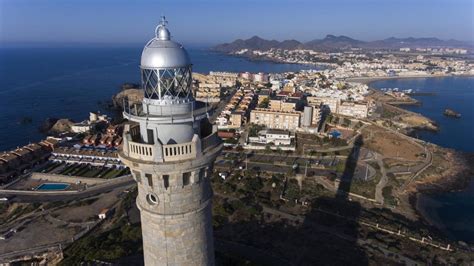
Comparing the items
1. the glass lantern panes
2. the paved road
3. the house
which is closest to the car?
the paved road

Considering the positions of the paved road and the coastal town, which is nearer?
the coastal town

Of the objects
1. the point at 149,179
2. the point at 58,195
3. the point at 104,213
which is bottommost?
the point at 58,195

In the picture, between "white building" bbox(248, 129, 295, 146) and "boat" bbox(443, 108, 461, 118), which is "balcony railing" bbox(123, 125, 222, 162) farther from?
"boat" bbox(443, 108, 461, 118)

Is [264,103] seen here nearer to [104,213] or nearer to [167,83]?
[104,213]

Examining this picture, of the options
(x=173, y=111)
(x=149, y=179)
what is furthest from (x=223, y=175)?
(x=173, y=111)

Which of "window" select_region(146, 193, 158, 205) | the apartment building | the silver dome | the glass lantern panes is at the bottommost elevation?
the apartment building

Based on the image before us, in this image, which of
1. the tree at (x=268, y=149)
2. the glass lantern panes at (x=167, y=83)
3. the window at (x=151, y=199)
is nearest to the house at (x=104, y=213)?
the tree at (x=268, y=149)

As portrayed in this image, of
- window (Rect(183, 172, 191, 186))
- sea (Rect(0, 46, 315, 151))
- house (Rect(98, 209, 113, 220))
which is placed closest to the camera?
window (Rect(183, 172, 191, 186))
